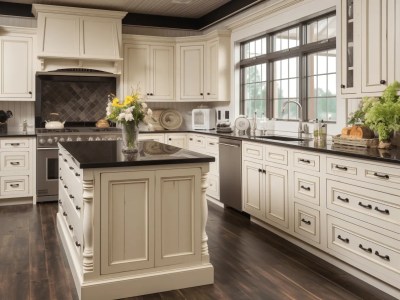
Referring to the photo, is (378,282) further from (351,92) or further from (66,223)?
(66,223)

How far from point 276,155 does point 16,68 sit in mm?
3771

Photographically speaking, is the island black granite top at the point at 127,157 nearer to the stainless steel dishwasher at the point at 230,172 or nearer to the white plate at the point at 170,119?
the stainless steel dishwasher at the point at 230,172

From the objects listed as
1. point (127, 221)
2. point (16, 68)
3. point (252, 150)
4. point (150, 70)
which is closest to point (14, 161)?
point (16, 68)

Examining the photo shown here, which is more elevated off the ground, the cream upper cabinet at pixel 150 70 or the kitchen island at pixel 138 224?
the cream upper cabinet at pixel 150 70

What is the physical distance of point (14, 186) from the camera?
18.2ft

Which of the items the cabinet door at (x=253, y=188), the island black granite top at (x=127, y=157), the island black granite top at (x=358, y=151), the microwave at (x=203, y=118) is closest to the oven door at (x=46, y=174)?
the microwave at (x=203, y=118)

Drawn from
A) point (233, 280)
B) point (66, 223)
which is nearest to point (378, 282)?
point (233, 280)

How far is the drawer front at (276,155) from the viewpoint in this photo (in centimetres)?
396

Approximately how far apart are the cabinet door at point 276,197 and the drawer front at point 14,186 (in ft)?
10.4

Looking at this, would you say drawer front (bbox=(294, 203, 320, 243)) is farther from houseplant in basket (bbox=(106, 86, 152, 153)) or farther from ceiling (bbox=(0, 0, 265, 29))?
ceiling (bbox=(0, 0, 265, 29))

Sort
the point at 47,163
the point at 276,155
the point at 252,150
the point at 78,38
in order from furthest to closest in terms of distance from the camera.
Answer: the point at 78,38 < the point at 47,163 < the point at 252,150 < the point at 276,155

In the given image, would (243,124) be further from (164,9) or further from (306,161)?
(164,9)

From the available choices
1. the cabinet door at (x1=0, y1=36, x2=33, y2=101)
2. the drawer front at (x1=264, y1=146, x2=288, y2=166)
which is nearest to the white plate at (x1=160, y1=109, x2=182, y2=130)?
the cabinet door at (x1=0, y1=36, x2=33, y2=101)

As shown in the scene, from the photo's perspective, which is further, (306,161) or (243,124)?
(243,124)
